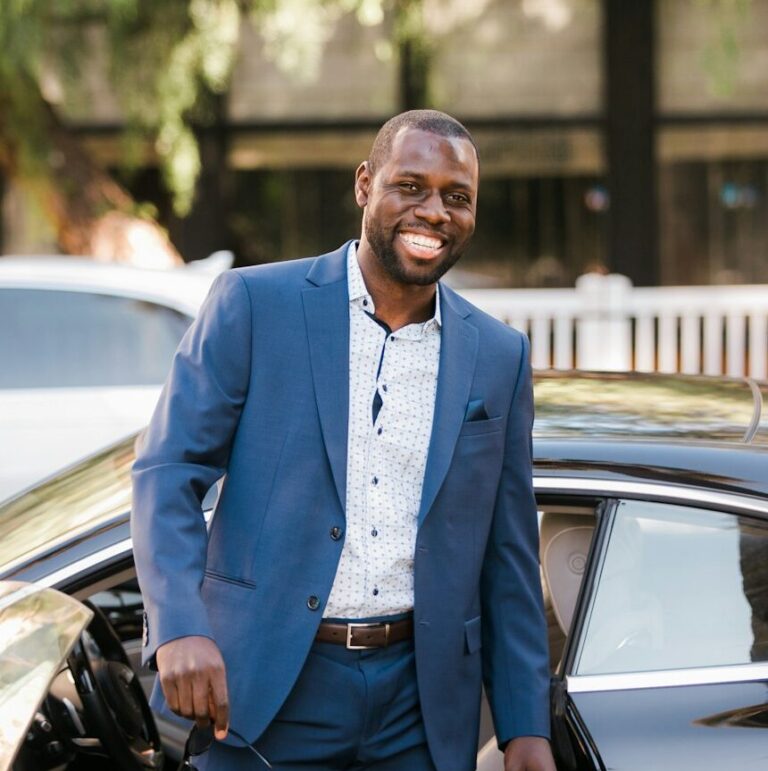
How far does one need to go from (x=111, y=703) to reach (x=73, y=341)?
361cm

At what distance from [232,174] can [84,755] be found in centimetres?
867

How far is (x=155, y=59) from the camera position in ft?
31.0

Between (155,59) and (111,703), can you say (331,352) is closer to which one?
(111,703)

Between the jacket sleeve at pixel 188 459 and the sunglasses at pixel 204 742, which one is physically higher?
the jacket sleeve at pixel 188 459

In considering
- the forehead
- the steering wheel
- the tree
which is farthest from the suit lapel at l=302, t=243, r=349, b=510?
the tree

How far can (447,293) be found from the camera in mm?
2570

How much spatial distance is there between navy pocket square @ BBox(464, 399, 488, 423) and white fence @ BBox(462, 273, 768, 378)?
6.42 m

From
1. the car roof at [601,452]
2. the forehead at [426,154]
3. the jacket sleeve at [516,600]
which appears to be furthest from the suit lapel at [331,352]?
the car roof at [601,452]

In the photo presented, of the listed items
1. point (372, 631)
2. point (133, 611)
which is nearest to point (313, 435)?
point (372, 631)

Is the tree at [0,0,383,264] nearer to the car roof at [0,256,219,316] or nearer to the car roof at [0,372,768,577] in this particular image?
the car roof at [0,256,219,316]

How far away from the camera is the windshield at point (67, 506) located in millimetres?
2783

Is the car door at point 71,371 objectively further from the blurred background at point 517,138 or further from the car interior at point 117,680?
the blurred background at point 517,138

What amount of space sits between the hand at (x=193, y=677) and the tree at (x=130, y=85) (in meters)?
7.23

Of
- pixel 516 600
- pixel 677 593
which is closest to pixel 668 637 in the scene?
pixel 677 593
